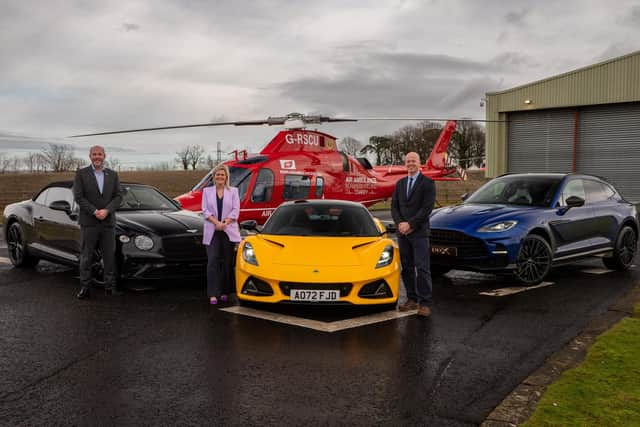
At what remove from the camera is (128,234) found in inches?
313

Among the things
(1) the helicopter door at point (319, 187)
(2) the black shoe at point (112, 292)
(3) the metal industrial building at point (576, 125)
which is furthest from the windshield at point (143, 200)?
(3) the metal industrial building at point (576, 125)

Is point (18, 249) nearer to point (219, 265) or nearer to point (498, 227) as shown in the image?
point (219, 265)

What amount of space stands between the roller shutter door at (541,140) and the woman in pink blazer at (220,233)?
78.7ft

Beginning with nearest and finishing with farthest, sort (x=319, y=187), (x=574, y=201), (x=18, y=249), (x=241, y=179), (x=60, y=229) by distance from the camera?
(x=574, y=201)
(x=60, y=229)
(x=18, y=249)
(x=241, y=179)
(x=319, y=187)

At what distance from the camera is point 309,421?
146 inches

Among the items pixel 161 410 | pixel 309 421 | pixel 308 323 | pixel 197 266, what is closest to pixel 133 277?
pixel 197 266

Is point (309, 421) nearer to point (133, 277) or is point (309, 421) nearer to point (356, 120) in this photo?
point (133, 277)

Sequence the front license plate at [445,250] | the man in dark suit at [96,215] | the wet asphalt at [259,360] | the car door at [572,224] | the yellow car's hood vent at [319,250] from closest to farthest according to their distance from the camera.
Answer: the wet asphalt at [259,360]
the yellow car's hood vent at [319,250]
the man in dark suit at [96,215]
the front license plate at [445,250]
the car door at [572,224]

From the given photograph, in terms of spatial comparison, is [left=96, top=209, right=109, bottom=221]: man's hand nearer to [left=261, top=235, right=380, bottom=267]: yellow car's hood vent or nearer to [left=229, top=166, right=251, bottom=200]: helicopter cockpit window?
[left=261, top=235, right=380, bottom=267]: yellow car's hood vent

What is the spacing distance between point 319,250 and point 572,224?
446 centimetres

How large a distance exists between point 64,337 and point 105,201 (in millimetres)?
2464

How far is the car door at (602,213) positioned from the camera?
31.1 feet

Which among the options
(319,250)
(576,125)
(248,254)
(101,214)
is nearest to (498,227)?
(319,250)

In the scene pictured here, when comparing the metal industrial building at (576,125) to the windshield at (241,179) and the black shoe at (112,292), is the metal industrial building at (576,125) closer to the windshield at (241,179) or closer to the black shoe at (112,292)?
the windshield at (241,179)
